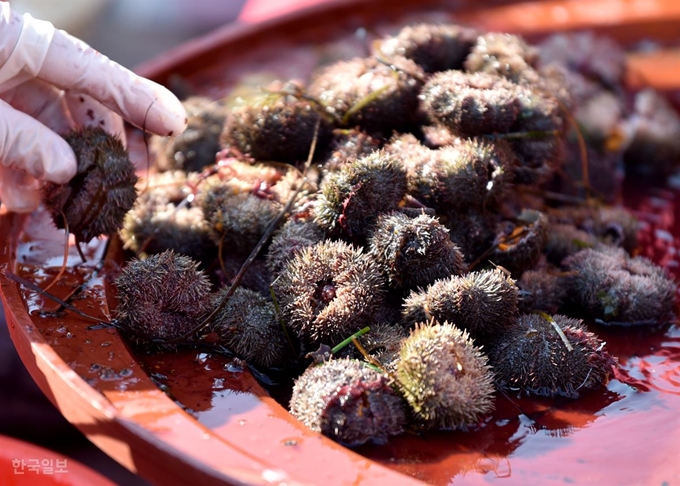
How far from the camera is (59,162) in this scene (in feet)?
4.11

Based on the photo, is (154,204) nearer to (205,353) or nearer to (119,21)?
(205,353)

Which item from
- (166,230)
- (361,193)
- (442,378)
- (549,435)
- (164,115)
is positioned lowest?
(549,435)

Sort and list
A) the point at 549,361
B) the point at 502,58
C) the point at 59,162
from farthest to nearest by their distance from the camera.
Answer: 1. the point at 502,58
2. the point at 59,162
3. the point at 549,361

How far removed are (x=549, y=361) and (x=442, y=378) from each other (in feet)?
0.72

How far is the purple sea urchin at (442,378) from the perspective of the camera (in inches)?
40.1

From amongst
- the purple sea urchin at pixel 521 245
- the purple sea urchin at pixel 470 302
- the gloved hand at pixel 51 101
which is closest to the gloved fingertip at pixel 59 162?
the gloved hand at pixel 51 101

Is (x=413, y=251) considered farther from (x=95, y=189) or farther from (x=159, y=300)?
(x=95, y=189)

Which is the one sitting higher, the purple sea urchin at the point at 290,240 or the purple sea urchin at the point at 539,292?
the purple sea urchin at the point at 290,240

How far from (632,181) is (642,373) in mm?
949

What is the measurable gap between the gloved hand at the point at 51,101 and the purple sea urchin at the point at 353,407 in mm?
598

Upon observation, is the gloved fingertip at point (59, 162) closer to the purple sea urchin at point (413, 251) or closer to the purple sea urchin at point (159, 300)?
the purple sea urchin at point (159, 300)

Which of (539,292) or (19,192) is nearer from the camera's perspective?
(539,292)

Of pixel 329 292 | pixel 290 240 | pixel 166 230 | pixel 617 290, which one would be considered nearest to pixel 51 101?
pixel 166 230

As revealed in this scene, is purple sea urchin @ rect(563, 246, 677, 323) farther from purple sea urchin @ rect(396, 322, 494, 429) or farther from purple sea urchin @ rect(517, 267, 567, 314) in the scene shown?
purple sea urchin @ rect(396, 322, 494, 429)
